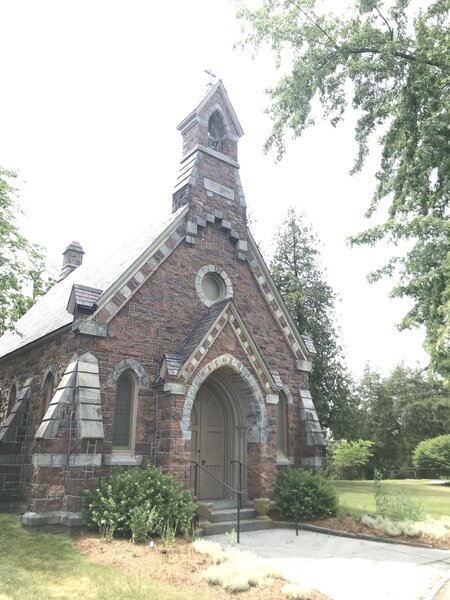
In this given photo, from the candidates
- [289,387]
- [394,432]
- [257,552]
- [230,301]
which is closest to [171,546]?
[257,552]

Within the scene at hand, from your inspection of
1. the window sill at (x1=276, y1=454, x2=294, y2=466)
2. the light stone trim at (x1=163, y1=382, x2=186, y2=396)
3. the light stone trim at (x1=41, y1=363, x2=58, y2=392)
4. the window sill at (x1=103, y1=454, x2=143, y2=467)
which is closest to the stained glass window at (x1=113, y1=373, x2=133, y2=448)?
the window sill at (x1=103, y1=454, x2=143, y2=467)

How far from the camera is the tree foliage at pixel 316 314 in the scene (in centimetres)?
2825

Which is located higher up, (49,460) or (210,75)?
(210,75)

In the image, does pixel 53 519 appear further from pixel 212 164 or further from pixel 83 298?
pixel 212 164

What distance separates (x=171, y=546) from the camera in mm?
8406

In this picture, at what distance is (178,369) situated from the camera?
38.0 ft

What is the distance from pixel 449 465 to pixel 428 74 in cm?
2744

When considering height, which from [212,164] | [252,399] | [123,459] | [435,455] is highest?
[212,164]

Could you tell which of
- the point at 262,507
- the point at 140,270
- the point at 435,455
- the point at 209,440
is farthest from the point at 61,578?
the point at 435,455

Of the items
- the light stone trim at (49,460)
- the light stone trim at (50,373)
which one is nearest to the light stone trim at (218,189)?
the light stone trim at (50,373)

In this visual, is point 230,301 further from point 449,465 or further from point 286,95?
point 449,465

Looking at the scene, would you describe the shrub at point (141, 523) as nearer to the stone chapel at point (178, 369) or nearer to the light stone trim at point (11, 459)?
the stone chapel at point (178, 369)

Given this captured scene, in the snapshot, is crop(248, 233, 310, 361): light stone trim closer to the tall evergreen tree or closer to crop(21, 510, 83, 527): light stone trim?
crop(21, 510, 83, 527): light stone trim

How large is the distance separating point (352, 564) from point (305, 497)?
435cm
